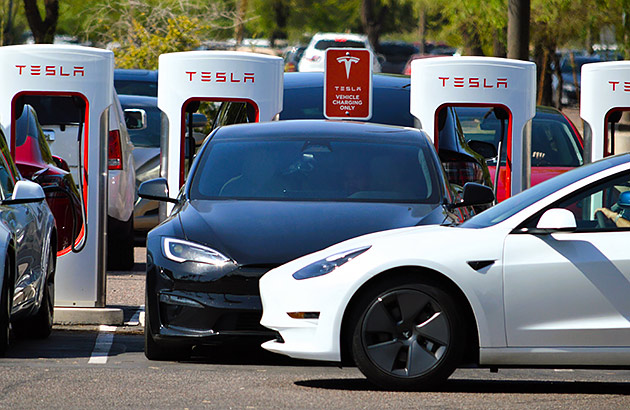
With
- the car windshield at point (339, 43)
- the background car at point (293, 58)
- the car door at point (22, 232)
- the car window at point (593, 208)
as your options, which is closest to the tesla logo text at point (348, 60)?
the car door at point (22, 232)

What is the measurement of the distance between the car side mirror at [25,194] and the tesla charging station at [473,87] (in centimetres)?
338

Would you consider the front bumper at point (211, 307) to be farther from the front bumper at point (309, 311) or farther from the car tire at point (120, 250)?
the car tire at point (120, 250)

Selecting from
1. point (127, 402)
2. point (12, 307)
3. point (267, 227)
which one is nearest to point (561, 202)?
point (267, 227)

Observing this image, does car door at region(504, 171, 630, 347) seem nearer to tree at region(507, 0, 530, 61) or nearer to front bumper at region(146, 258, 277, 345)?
front bumper at region(146, 258, 277, 345)

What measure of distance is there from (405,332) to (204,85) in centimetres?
388

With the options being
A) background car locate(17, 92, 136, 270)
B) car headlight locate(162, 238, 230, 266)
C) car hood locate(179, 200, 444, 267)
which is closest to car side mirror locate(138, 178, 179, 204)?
car hood locate(179, 200, 444, 267)

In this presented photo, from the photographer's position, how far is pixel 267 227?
25.5 ft

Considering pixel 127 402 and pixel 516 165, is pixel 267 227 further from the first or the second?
pixel 516 165

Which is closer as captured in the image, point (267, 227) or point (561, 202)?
point (561, 202)

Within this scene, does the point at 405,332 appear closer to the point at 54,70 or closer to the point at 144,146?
the point at 54,70

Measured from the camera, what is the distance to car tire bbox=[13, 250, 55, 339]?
862 cm

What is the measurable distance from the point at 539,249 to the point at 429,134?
363 centimetres

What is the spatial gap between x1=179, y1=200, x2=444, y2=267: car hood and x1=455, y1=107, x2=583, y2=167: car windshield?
5311 millimetres

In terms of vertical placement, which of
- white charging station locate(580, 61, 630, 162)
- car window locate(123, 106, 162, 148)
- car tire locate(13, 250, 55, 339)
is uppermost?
white charging station locate(580, 61, 630, 162)
